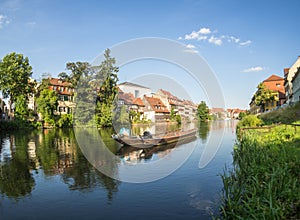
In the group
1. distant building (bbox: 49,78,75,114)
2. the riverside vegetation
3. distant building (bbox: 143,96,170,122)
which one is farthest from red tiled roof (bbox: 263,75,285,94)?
the riverside vegetation

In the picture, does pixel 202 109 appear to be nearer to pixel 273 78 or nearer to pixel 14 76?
pixel 14 76

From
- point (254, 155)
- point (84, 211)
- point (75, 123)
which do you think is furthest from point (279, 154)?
point (75, 123)

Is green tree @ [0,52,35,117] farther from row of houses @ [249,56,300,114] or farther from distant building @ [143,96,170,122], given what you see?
row of houses @ [249,56,300,114]

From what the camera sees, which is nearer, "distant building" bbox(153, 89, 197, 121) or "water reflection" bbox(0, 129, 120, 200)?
"water reflection" bbox(0, 129, 120, 200)

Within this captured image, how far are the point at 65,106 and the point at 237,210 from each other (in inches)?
2236

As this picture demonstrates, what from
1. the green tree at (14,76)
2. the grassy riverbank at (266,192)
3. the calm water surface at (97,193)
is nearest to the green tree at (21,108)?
the green tree at (14,76)

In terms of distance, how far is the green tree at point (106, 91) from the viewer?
50.5 m

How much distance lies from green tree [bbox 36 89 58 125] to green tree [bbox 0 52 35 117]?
2625mm

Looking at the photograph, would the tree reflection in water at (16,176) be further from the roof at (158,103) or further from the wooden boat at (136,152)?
the roof at (158,103)

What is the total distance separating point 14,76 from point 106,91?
16.2 m

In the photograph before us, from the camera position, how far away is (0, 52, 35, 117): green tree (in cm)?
4369

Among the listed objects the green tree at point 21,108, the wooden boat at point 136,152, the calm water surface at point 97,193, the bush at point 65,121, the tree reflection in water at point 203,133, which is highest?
the green tree at point 21,108

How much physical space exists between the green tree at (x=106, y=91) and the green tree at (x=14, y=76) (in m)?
12.8

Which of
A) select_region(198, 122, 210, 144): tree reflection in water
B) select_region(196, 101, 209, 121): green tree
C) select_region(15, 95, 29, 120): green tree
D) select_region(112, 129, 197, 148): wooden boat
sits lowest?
select_region(198, 122, 210, 144): tree reflection in water
